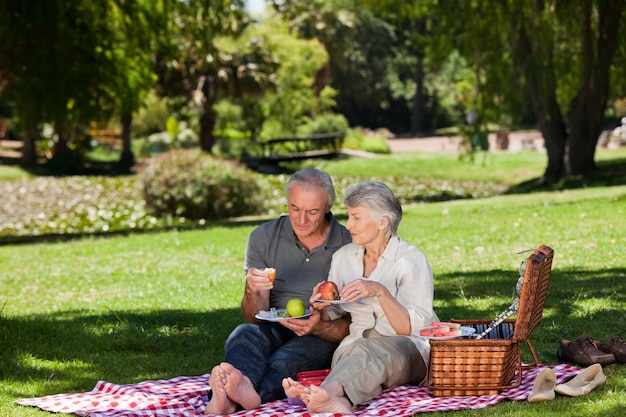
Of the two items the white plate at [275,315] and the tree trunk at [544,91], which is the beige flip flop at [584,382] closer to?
the white plate at [275,315]

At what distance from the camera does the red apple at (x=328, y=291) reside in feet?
18.6

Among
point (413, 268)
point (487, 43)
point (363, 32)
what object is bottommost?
point (413, 268)

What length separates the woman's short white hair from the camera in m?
5.77

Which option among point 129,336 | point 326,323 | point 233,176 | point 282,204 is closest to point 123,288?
point 129,336

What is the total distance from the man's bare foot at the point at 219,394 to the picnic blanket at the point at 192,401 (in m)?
0.10

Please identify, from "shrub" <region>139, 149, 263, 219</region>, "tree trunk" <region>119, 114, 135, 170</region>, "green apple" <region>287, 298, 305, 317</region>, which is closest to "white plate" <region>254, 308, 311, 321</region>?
"green apple" <region>287, 298, 305, 317</region>

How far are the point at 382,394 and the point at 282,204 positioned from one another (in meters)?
19.8

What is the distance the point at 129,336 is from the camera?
822 centimetres

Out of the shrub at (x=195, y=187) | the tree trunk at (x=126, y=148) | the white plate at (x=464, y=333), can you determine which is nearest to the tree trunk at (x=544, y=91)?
the shrub at (x=195, y=187)

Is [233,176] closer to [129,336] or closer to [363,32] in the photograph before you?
[129,336]

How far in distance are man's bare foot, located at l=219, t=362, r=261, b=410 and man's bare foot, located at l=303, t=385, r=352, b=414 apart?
0.39m

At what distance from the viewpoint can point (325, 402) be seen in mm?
5324

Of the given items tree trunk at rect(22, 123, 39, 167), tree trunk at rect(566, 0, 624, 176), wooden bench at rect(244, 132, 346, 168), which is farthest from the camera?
tree trunk at rect(22, 123, 39, 167)

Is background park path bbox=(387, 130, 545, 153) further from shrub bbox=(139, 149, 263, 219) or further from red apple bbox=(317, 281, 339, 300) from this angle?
red apple bbox=(317, 281, 339, 300)
